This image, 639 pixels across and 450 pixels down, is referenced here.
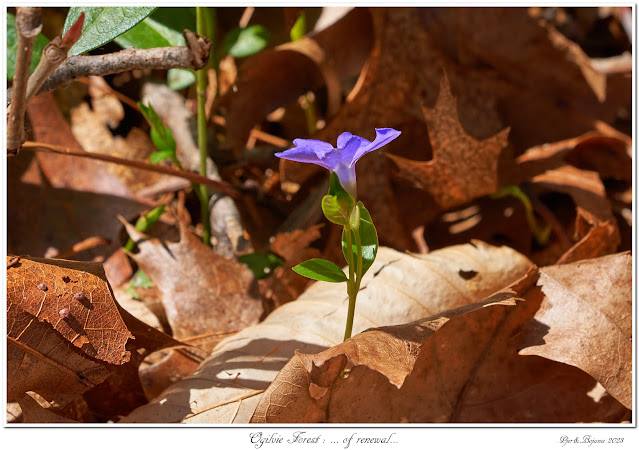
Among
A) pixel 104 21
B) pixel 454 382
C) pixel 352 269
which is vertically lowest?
pixel 454 382

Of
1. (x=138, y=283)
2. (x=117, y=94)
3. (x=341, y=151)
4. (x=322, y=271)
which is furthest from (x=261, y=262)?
(x=117, y=94)

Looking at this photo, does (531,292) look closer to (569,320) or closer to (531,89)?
(569,320)

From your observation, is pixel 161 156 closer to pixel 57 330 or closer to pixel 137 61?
pixel 137 61

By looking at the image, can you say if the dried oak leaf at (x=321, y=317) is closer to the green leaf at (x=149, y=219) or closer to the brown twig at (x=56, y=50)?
the green leaf at (x=149, y=219)

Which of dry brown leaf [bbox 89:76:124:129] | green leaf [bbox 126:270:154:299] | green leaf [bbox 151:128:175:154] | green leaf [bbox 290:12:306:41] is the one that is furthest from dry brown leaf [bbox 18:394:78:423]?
green leaf [bbox 290:12:306:41]
